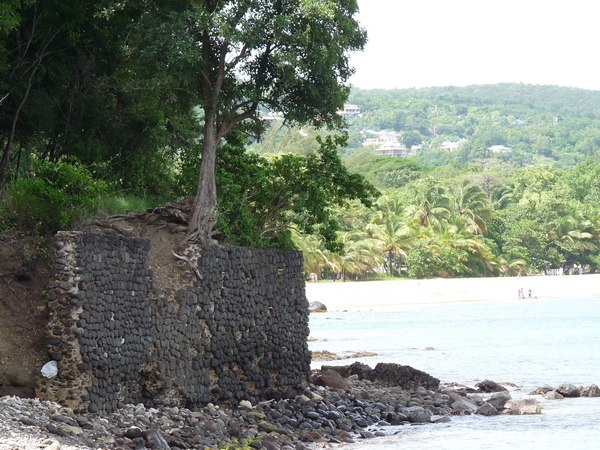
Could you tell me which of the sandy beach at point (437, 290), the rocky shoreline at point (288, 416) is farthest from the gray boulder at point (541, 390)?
the sandy beach at point (437, 290)

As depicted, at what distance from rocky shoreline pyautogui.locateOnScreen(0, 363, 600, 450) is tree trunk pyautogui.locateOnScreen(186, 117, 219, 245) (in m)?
2.91

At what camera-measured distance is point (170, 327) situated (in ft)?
56.2

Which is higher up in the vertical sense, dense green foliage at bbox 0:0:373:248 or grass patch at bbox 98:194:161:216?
dense green foliage at bbox 0:0:373:248

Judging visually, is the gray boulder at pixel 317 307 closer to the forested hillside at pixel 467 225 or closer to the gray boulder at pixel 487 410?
the forested hillside at pixel 467 225

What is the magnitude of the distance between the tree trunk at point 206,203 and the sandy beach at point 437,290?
41593 mm

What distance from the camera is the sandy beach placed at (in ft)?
206

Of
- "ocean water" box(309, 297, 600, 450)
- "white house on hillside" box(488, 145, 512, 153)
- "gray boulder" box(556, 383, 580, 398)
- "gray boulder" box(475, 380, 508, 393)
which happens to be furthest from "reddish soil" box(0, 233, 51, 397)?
"white house on hillside" box(488, 145, 512, 153)

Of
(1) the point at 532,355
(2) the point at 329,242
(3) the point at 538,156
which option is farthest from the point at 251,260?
(3) the point at 538,156

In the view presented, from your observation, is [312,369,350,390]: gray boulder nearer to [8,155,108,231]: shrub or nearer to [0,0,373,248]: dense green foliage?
[0,0,373,248]: dense green foliage

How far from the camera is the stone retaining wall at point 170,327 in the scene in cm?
Result: 1487

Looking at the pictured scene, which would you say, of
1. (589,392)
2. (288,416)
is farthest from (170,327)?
(589,392)

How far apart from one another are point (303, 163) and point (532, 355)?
17907 millimetres

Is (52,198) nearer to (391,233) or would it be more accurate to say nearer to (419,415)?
(419,415)

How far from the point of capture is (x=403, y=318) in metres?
56.5
